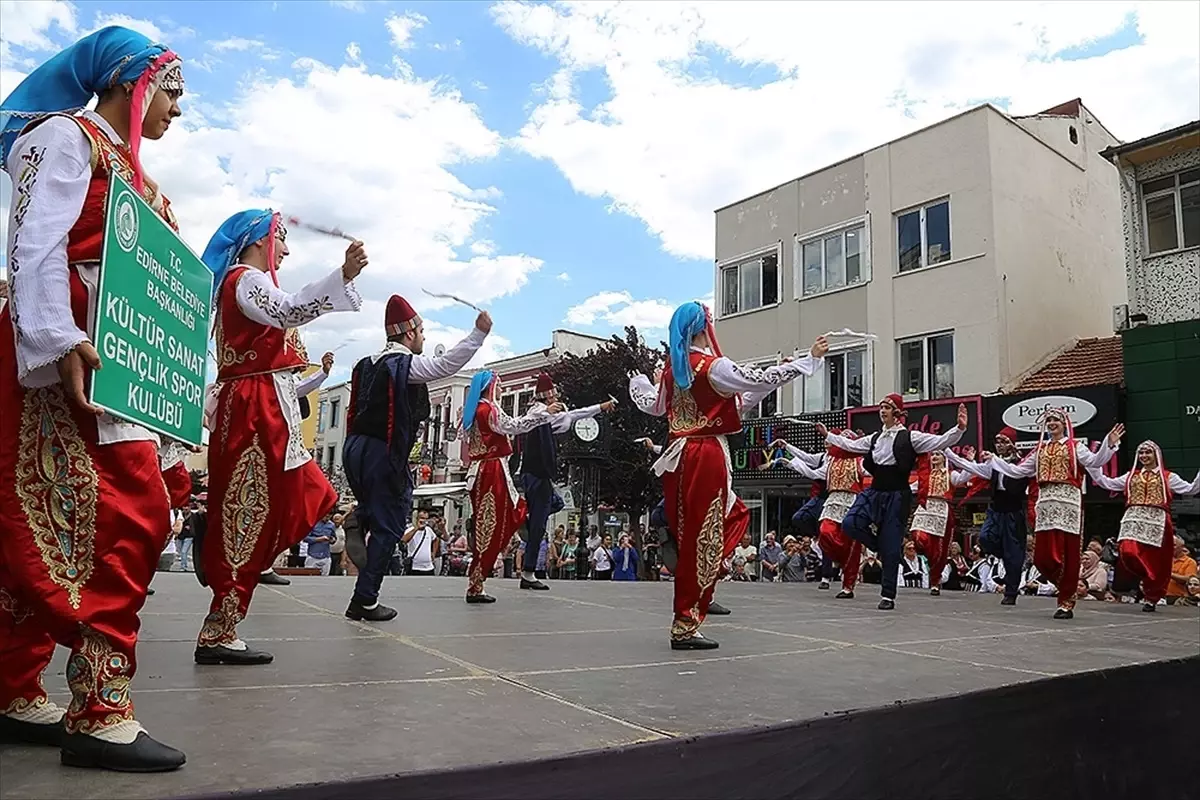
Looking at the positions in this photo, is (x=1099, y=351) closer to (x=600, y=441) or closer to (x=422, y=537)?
(x=600, y=441)

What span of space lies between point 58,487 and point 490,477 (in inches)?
194

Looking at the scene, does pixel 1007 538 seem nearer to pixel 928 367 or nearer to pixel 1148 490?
pixel 1148 490

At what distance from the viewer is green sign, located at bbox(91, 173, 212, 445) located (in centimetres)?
199

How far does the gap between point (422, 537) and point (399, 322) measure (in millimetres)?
7240

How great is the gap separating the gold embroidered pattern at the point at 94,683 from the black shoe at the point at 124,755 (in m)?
0.03

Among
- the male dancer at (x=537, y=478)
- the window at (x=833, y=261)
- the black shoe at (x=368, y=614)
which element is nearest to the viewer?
the black shoe at (x=368, y=614)

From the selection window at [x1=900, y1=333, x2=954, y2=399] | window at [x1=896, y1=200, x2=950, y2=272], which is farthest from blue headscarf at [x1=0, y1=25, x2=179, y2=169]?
window at [x1=896, y1=200, x2=950, y2=272]

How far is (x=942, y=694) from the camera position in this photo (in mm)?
3121

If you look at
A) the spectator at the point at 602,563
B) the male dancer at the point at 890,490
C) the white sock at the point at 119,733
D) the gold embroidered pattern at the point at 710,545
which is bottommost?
the spectator at the point at 602,563

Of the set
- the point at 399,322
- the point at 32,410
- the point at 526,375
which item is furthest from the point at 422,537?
the point at 526,375

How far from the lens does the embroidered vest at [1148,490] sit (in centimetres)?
870

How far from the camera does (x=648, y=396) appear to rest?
16.7ft

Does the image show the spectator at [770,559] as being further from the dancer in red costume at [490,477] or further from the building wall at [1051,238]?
Answer: the dancer in red costume at [490,477]

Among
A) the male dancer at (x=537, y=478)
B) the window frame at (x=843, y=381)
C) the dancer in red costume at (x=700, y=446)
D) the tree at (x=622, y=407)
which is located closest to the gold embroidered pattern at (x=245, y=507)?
the dancer in red costume at (x=700, y=446)
